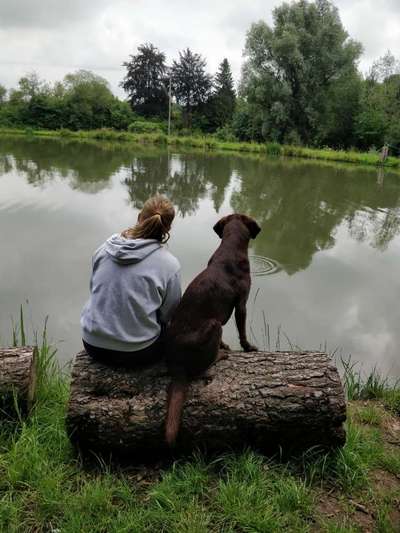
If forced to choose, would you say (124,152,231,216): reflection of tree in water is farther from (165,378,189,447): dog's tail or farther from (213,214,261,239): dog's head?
(165,378,189,447): dog's tail

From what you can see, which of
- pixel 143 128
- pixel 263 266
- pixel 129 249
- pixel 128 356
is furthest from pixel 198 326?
pixel 143 128

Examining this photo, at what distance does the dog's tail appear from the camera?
2.40 m

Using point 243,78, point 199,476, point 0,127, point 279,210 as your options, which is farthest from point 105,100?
point 199,476

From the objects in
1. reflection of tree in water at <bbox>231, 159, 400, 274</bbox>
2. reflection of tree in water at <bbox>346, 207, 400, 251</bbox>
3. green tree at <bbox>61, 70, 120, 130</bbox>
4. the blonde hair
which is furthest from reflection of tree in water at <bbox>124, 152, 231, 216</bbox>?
green tree at <bbox>61, 70, 120, 130</bbox>

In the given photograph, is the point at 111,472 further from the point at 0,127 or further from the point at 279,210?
the point at 0,127

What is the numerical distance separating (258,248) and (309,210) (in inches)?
189

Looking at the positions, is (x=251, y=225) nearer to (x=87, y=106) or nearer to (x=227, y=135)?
(x=227, y=135)

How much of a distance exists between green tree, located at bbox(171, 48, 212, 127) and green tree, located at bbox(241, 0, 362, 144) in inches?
924

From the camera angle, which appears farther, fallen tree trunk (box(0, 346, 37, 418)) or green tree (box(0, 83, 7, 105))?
green tree (box(0, 83, 7, 105))

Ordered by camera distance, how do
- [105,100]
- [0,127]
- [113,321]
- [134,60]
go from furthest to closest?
[134,60] → [105,100] → [0,127] → [113,321]

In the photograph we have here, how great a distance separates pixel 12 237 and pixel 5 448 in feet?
19.3

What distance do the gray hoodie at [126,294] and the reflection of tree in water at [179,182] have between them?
334 inches

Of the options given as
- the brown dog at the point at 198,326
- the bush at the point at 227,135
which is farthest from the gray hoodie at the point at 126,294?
the bush at the point at 227,135

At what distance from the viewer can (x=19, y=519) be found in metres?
2.13
